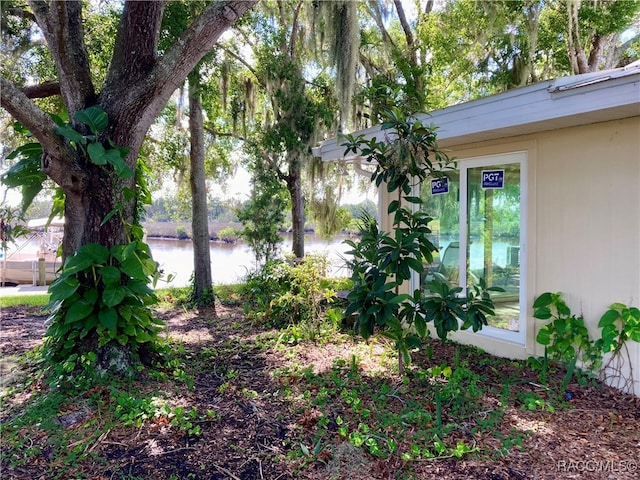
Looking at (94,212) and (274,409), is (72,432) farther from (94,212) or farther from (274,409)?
(94,212)

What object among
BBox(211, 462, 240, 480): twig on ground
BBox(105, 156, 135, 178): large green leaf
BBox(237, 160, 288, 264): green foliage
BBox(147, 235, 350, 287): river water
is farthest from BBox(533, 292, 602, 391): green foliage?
BBox(237, 160, 288, 264): green foliage

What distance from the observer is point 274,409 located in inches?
115

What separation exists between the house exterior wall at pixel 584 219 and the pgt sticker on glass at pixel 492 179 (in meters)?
0.23

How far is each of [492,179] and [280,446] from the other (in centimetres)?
315

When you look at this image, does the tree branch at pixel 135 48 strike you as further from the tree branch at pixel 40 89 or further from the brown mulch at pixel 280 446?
the brown mulch at pixel 280 446

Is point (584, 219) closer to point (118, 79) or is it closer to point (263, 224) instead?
point (118, 79)

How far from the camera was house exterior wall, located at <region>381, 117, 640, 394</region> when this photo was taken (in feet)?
10.5

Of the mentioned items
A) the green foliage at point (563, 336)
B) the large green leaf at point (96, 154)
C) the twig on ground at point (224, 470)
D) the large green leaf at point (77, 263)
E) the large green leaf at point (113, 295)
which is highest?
the large green leaf at point (96, 154)

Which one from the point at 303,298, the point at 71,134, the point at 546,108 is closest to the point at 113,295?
the point at 71,134

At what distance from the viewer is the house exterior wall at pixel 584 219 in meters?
3.19

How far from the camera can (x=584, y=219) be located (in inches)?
136

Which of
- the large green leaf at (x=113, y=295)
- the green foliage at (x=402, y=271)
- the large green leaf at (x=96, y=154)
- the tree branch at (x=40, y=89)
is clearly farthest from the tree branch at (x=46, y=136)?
the green foliage at (x=402, y=271)

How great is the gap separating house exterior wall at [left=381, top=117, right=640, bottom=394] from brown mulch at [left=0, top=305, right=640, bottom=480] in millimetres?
717

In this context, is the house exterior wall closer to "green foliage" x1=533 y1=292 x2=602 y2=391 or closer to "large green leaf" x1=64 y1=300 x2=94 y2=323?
"green foliage" x1=533 y1=292 x2=602 y2=391
